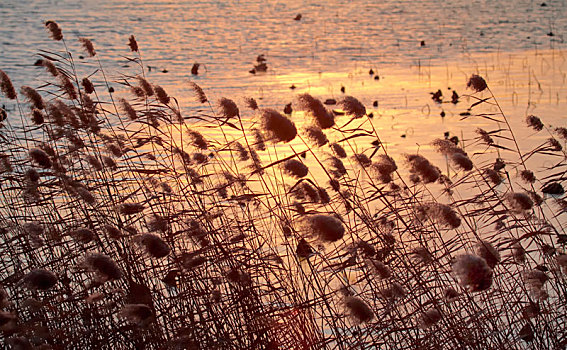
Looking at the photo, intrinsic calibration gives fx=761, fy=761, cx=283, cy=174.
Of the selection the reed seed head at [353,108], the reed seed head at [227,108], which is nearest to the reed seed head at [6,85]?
the reed seed head at [227,108]

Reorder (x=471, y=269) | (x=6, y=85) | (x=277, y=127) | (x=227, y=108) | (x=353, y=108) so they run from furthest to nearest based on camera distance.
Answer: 1. (x=6, y=85)
2. (x=227, y=108)
3. (x=353, y=108)
4. (x=277, y=127)
5. (x=471, y=269)

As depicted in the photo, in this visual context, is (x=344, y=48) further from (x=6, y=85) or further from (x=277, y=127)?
(x=277, y=127)

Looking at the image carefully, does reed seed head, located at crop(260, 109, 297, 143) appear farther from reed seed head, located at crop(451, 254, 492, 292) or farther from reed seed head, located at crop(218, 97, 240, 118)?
reed seed head, located at crop(451, 254, 492, 292)

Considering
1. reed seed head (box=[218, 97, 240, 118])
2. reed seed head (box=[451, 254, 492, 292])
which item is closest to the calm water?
reed seed head (box=[218, 97, 240, 118])

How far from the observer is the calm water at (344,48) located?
11.3m

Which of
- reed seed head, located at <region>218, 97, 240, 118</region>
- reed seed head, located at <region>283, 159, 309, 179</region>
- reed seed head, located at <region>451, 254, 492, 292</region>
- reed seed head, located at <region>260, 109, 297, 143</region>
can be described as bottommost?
reed seed head, located at <region>283, 159, 309, 179</region>

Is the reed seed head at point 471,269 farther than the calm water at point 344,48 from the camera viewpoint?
No

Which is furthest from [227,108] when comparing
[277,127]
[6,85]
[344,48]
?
[344,48]

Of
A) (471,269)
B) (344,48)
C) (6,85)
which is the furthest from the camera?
(344,48)

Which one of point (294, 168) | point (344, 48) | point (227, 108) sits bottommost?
point (344, 48)

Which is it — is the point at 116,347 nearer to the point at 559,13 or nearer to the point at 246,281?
the point at 246,281

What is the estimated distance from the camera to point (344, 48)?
16891 mm

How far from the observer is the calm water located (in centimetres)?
1132

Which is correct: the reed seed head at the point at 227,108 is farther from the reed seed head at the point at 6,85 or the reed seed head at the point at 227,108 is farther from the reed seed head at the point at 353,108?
the reed seed head at the point at 6,85
